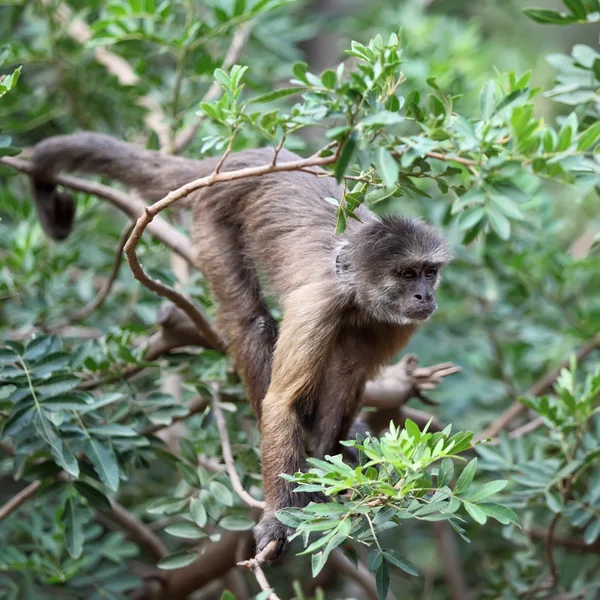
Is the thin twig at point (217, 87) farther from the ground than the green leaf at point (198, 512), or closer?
farther from the ground

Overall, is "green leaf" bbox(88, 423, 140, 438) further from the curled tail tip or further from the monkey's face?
the curled tail tip

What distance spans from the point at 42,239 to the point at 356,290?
106 inches

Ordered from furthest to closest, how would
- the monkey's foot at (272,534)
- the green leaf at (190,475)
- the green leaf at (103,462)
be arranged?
the green leaf at (190,475)
the green leaf at (103,462)
the monkey's foot at (272,534)

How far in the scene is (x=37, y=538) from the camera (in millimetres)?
4500

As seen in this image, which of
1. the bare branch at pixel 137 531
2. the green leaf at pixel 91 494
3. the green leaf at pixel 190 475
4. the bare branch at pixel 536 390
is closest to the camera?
the green leaf at pixel 91 494

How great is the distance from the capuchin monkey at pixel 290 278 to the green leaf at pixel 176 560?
1.42 feet

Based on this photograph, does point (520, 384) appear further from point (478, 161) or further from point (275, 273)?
point (478, 161)

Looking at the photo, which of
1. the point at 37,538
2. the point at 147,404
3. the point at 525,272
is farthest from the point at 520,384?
the point at 37,538

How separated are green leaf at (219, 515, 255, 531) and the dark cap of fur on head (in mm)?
1412

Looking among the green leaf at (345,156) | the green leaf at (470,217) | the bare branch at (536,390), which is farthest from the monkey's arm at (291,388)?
the bare branch at (536,390)

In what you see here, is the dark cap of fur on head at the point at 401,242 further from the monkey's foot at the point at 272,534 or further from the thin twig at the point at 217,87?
the thin twig at the point at 217,87

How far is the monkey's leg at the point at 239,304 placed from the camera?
13.7 feet

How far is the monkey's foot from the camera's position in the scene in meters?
3.47

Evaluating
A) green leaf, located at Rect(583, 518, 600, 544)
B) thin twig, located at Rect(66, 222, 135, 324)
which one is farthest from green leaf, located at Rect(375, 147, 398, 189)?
thin twig, located at Rect(66, 222, 135, 324)
